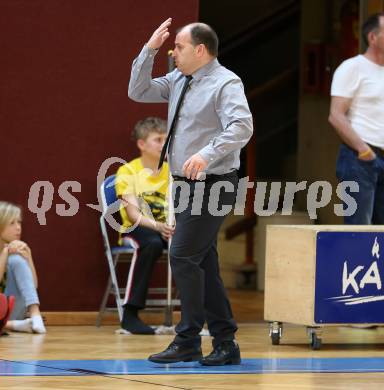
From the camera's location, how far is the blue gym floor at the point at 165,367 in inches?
216

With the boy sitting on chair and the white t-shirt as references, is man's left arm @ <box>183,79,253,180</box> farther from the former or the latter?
the white t-shirt

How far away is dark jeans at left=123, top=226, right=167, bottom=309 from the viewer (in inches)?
290

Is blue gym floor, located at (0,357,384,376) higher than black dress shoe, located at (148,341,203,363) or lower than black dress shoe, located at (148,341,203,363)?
lower

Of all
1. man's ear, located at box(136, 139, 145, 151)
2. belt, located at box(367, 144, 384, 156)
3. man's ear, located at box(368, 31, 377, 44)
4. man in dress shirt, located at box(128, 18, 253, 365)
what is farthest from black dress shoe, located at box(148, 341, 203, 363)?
man's ear, located at box(368, 31, 377, 44)

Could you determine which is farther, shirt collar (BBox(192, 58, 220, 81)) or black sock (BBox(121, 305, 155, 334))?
black sock (BBox(121, 305, 155, 334))

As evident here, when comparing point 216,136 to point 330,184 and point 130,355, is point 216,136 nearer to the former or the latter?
point 130,355

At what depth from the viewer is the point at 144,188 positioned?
757 cm

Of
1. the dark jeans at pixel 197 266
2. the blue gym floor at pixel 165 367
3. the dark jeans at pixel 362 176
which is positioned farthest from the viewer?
the dark jeans at pixel 362 176

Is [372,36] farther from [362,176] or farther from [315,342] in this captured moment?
[315,342]

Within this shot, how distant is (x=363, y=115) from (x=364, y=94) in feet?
0.42

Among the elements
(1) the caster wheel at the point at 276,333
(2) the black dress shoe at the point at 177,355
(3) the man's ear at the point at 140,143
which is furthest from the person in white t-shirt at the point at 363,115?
(2) the black dress shoe at the point at 177,355

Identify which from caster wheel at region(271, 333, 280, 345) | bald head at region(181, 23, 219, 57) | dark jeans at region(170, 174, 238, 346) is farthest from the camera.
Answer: caster wheel at region(271, 333, 280, 345)

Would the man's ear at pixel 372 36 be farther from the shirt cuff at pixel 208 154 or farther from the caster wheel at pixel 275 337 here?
the shirt cuff at pixel 208 154

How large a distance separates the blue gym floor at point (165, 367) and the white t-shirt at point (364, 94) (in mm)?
1845
